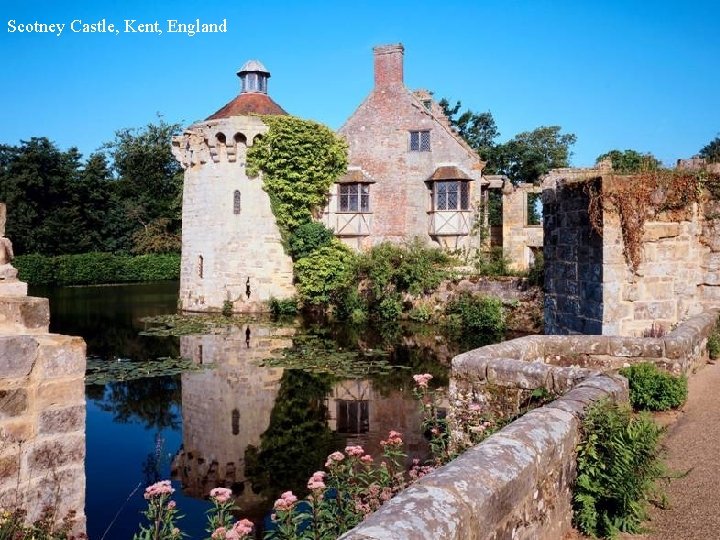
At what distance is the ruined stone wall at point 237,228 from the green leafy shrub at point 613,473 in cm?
2159

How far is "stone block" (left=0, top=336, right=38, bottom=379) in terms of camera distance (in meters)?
3.29

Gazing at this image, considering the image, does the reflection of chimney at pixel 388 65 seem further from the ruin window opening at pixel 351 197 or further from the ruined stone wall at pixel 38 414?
the ruined stone wall at pixel 38 414

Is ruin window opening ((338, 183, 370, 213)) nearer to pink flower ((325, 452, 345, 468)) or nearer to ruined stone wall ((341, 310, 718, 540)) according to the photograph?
ruined stone wall ((341, 310, 718, 540))

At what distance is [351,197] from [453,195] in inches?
171

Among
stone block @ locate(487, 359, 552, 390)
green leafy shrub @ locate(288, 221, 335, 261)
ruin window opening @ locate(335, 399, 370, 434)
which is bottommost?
ruin window opening @ locate(335, 399, 370, 434)

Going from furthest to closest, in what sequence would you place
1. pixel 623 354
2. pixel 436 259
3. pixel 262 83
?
pixel 262 83 < pixel 436 259 < pixel 623 354

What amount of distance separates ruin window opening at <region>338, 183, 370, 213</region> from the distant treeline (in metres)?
21.1

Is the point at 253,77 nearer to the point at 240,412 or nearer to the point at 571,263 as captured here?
the point at 240,412

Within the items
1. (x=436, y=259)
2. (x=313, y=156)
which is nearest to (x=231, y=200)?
(x=313, y=156)

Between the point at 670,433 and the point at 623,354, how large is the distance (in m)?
1.32

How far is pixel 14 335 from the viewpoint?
336cm

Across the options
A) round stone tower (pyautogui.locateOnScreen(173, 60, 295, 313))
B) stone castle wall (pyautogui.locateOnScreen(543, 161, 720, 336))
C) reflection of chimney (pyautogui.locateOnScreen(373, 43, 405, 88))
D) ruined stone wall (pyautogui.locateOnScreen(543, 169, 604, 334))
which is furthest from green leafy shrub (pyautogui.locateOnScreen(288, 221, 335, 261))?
stone castle wall (pyautogui.locateOnScreen(543, 161, 720, 336))

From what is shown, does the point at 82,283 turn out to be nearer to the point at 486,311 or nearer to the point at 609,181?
the point at 486,311

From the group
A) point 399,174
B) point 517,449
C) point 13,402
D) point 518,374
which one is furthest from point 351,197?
point 517,449
